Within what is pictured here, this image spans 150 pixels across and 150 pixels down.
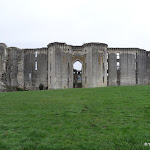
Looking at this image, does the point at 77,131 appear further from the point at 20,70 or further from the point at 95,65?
the point at 20,70

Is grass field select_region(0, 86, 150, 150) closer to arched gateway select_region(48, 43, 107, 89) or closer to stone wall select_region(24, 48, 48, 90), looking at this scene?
arched gateway select_region(48, 43, 107, 89)

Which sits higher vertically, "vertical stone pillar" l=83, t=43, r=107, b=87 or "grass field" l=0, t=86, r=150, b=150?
"vertical stone pillar" l=83, t=43, r=107, b=87

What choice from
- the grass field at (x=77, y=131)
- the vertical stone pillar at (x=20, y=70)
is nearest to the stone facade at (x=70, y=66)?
Answer: the vertical stone pillar at (x=20, y=70)

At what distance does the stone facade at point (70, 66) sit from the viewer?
46.7 m

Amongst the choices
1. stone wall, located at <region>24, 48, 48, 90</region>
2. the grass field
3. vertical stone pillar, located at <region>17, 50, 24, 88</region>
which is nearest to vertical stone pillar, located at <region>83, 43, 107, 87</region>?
stone wall, located at <region>24, 48, 48, 90</region>

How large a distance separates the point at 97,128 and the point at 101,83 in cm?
3792

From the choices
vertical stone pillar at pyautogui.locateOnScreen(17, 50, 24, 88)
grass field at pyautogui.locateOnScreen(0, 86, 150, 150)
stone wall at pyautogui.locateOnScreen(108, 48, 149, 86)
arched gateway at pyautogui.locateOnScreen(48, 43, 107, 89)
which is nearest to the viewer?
grass field at pyautogui.locateOnScreen(0, 86, 150, 150)

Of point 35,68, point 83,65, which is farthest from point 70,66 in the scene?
point 35,68

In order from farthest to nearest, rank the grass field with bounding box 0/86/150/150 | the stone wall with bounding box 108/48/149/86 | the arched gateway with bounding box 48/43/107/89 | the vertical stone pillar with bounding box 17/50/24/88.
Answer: the vertical stone pillar with bounding box 17/50/24/88
the stone wall with bounding box 108/48/149/86
the arched gateway with bounding box 48/43/107/89
the grass field with bounding box 0/86/150/150

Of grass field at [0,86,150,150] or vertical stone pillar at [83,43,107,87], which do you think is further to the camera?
vertical stone pillar at [83,43,107,87]

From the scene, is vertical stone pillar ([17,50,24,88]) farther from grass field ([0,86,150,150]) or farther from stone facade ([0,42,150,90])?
grass field ([0,86,150,150])

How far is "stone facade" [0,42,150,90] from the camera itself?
46.7m

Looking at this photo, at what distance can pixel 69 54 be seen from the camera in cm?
4912

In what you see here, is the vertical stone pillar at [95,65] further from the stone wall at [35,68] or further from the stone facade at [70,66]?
the stone wall at [35,68]
